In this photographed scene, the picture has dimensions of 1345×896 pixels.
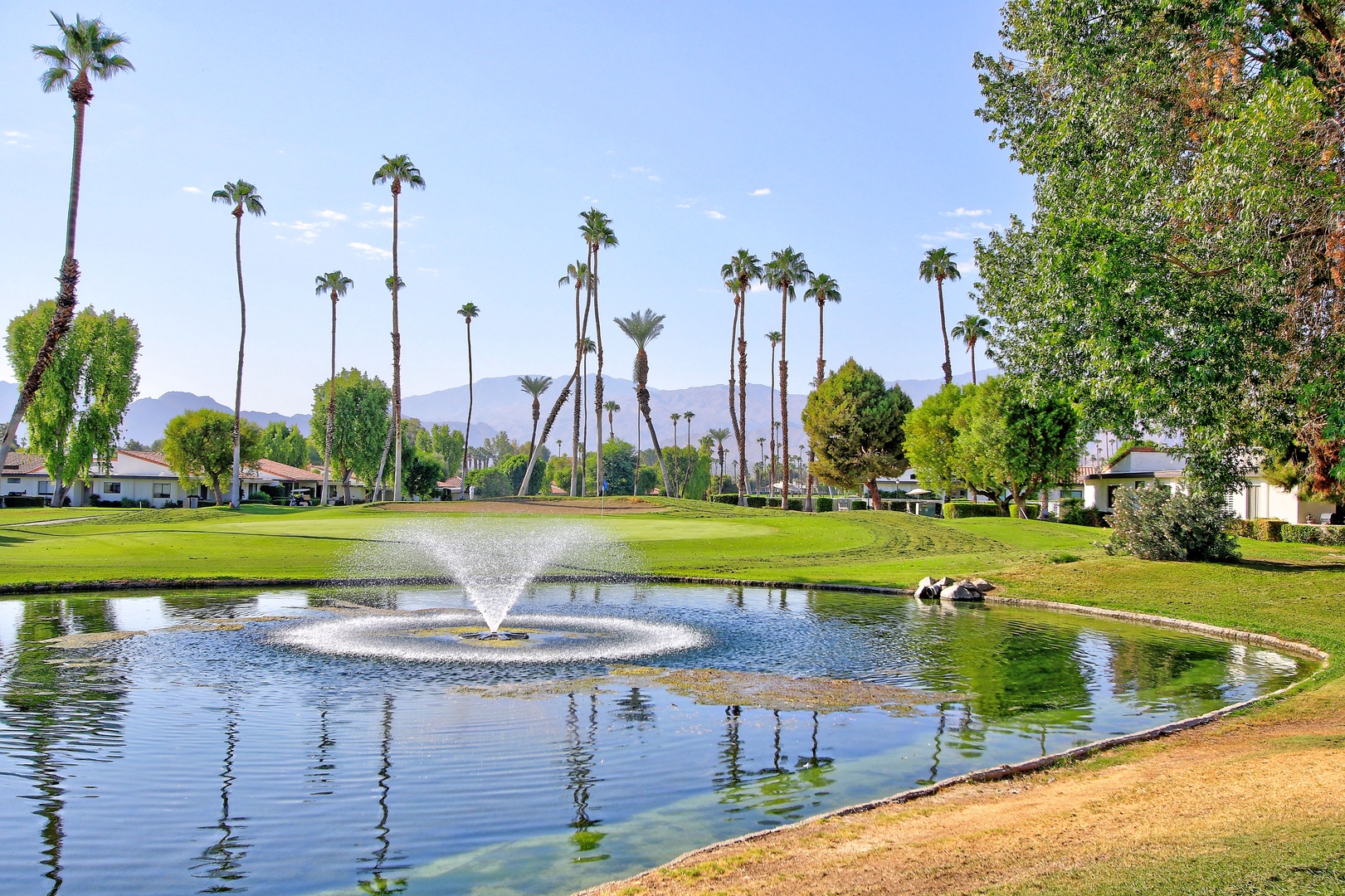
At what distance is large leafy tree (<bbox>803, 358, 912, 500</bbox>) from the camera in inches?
3093

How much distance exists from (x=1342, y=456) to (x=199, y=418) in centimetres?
8852

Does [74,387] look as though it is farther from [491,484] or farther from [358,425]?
[491,484]

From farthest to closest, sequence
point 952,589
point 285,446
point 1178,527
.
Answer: point 285,446 < point 1178,527 < point 952,589

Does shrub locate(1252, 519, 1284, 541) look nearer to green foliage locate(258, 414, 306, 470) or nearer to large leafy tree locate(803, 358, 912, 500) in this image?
large leafy tree locate(803, 358, 912, 500)

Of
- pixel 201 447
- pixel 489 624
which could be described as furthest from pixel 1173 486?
pixel 201 447

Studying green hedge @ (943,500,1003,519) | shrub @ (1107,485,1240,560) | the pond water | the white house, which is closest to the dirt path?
the pond water

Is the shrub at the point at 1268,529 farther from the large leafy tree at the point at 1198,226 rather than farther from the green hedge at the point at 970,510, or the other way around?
the large leafy tree at the point at 1198,226

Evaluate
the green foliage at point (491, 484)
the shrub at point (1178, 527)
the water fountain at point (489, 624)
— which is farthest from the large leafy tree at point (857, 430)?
the green foliage at point (491, 484)

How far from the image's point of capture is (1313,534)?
42094 mm

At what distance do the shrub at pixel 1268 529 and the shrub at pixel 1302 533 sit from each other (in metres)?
0.77

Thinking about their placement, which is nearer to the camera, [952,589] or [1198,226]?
[1198,226]

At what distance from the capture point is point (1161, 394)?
16016mm

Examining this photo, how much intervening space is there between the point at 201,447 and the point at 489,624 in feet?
243

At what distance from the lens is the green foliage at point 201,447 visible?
3273 inches
